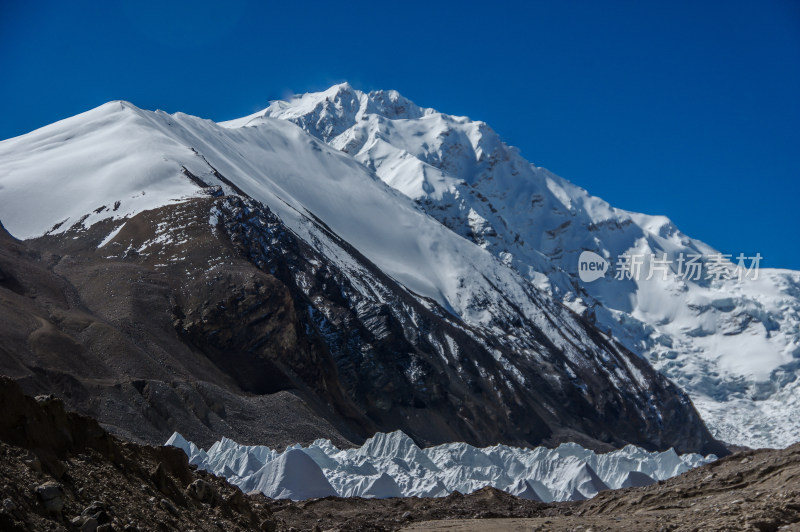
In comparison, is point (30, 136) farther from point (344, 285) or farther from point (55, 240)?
point (344, 285)

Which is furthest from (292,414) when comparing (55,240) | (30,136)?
(30,136)

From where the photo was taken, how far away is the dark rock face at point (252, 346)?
3081 inches

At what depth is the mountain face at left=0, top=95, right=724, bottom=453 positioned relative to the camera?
82000 millimetres

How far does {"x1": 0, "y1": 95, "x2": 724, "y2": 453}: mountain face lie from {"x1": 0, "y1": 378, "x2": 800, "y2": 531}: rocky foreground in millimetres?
48519

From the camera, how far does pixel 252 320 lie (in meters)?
102

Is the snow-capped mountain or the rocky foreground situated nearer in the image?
the rocky foreground

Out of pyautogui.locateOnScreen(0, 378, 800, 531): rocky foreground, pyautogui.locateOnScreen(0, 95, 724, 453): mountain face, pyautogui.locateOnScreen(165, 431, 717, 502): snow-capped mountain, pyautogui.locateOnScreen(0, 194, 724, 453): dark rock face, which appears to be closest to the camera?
pyautogui.locateOnScreen(0, 378, 800, 531): rocky foreground

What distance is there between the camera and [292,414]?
8831cm

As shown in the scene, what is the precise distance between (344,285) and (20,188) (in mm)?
43824

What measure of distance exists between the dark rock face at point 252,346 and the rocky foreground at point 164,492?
158 ft

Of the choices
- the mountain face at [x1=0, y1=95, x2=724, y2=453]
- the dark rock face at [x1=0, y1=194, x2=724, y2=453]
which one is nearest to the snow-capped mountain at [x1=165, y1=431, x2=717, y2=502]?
the dark rock face at [x1=0, y1=194, x2=724, y2=453]

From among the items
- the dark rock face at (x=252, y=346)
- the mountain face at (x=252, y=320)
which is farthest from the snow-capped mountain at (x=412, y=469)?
the mountain face at (x=252, y=320)

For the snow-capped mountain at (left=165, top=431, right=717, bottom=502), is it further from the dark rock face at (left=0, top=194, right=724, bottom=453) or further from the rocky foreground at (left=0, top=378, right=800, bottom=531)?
the rocky foreground at (left=0, top=378, right=800, bottom=531)

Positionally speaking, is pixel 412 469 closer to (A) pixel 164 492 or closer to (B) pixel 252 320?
(B) pixel 252 320
